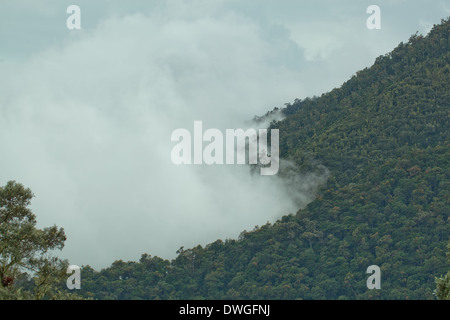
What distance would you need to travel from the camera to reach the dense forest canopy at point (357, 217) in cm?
7275

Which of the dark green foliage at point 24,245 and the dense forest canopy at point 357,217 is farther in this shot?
the dense forest canopy at point 357,217

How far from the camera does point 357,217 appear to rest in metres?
81.8

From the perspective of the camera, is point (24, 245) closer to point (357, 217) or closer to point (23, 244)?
point (23, 244)

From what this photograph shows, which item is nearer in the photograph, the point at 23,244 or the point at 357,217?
the point at 23,244

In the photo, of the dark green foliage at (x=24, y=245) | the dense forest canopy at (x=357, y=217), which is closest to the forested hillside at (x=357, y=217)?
the dense forest canopy at (x=357, y=217)

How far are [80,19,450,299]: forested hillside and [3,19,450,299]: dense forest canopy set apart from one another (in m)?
0.13

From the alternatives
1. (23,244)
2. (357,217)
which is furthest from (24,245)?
(357,217)

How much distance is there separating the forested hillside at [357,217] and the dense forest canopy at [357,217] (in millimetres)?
129

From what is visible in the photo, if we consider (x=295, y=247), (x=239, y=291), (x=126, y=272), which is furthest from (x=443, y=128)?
(x=126, y=272)

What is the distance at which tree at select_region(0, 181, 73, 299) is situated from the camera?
87.6ft

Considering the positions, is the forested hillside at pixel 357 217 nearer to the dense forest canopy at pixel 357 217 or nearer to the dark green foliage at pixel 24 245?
the dense forest canopy at pixel 357 217

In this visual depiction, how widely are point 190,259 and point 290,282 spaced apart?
503 inches

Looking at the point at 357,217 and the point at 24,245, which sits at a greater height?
the point at 357,217

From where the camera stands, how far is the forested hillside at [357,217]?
72.8 metres
